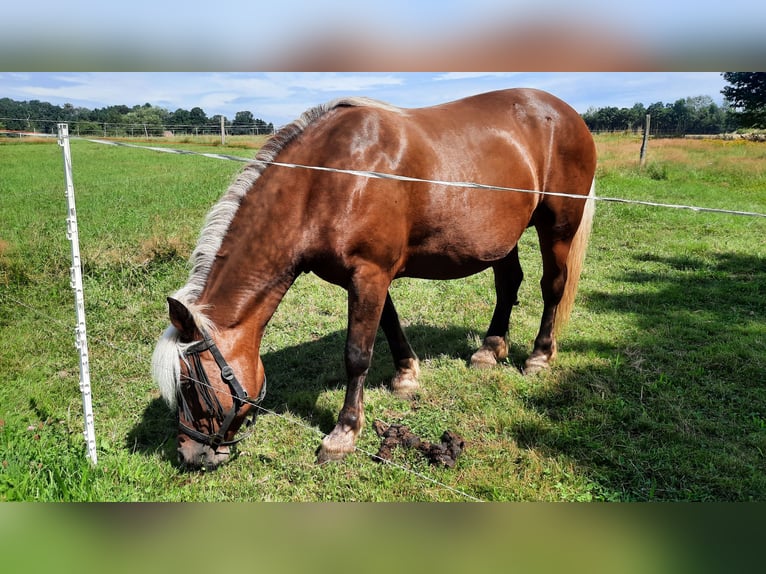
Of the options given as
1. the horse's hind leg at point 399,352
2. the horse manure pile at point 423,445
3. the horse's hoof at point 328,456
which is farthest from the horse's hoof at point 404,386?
the horse's hoof at point 328,456

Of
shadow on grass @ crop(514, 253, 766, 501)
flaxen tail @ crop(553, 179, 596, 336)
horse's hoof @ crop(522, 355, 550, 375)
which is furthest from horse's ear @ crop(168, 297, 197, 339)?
flaxen tail @ crop(553, 179, 596, 336)

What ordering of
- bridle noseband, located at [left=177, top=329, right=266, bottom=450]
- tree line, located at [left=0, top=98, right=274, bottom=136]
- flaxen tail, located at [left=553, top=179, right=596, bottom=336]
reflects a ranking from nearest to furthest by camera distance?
bridle noseband, located at [left=177, top=329, right=266, bottom=450]
flaxen tail, located at [left=553, top=179, right=596, bottom=336]
tree line, located at [left=0, top=98, right=274, bottom=136]

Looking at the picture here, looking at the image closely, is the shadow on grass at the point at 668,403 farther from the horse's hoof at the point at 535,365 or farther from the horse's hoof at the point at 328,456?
the horse's hoof at the point at 328,456

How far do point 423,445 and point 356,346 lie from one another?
2.76 ft

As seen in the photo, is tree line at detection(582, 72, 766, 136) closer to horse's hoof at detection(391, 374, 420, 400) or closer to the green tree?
the green tree

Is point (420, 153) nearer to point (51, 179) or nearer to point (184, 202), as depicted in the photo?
point (184, 202)

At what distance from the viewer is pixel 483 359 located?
4703 mm

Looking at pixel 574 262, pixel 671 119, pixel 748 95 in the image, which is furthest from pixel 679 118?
pixel 574 262

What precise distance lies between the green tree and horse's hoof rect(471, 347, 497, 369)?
281cm

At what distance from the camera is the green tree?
5.81 meters

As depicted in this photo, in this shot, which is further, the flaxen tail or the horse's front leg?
the flaxen tail

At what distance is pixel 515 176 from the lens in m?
4.04

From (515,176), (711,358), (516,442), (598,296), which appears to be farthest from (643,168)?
(516,442)

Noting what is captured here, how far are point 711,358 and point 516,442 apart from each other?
93.9 inches
